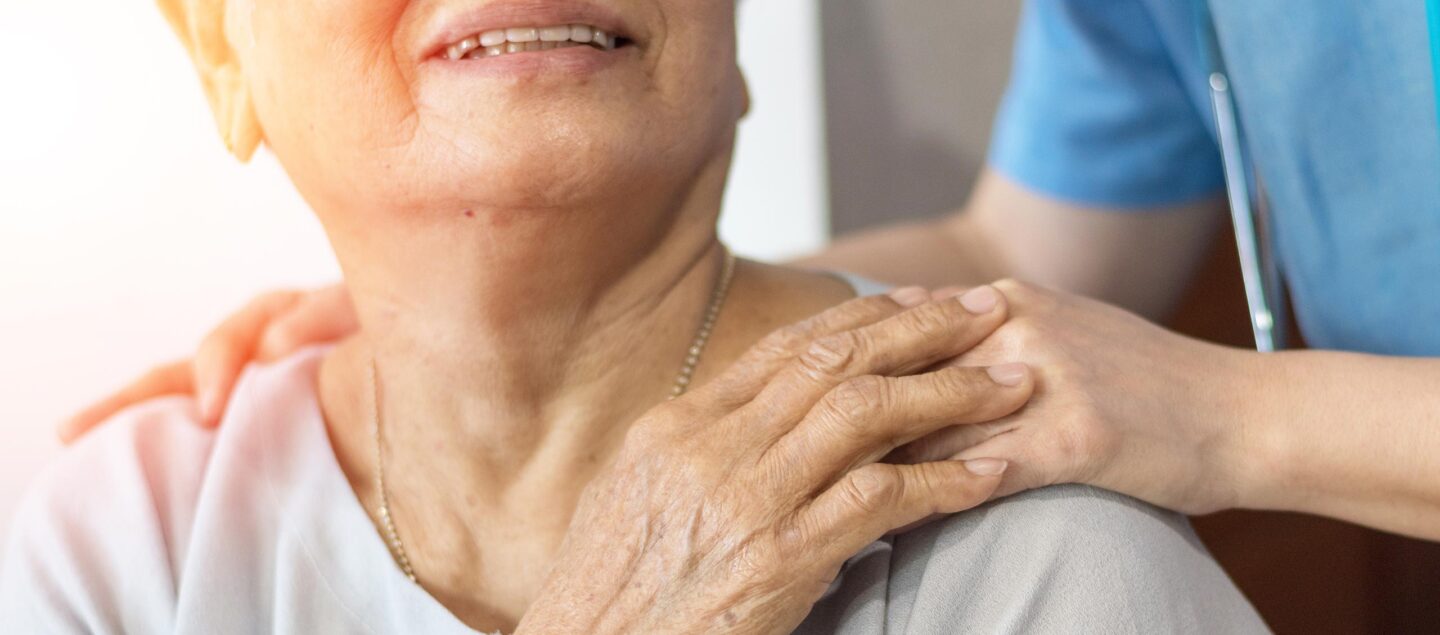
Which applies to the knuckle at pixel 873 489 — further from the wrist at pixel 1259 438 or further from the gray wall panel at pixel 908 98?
the gray wall panel at pixel 908 98

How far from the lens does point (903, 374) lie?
90 cm

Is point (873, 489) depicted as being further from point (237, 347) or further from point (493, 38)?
point (237, 347)

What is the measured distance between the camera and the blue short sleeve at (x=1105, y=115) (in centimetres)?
154

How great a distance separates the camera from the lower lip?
2.88ft

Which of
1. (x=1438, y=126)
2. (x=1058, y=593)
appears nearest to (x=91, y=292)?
(x=1058, y=593)

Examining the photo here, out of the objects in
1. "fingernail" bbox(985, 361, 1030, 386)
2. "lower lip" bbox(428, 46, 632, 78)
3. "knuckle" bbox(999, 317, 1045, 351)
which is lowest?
"fingernail" bbox(985, 361, 1030, 386)

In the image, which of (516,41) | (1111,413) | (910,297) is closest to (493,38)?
(516,41)

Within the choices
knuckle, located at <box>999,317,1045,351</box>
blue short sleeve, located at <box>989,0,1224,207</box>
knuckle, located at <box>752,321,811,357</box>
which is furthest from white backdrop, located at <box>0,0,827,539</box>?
knuckle, located at <box>999,317,1045,351</box>

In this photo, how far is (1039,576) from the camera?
849mm

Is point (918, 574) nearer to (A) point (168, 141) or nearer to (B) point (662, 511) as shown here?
(B) point (662, 511)

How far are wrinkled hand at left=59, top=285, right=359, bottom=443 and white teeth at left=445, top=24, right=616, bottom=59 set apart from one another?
0.48 metres

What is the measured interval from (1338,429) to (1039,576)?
0.26m

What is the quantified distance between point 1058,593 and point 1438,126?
0.55m

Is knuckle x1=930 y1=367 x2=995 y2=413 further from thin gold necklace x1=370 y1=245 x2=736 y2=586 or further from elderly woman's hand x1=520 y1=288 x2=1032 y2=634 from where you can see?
thin gold necklace x1=370 y1=245 x2=736 y2=586
